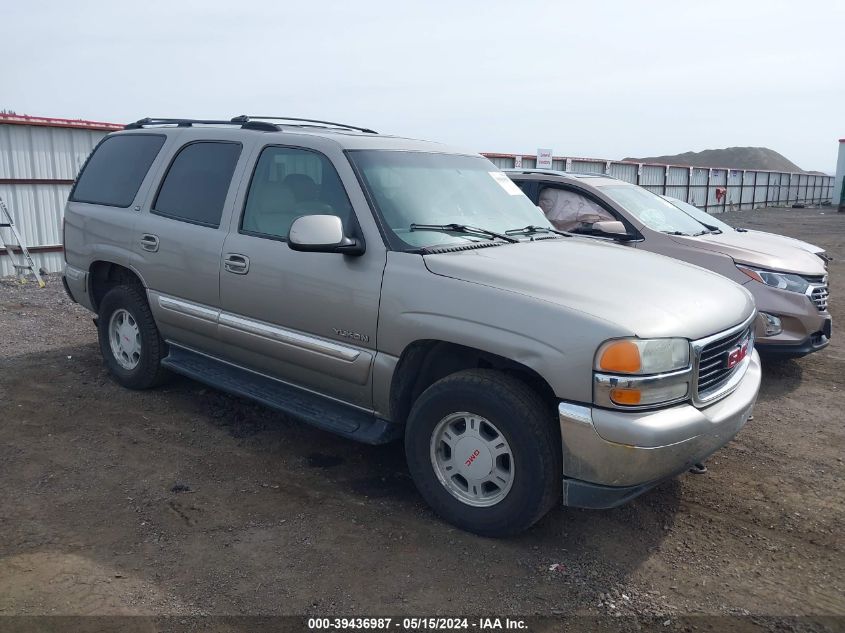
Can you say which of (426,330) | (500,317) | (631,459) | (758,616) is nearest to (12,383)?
(426,330)

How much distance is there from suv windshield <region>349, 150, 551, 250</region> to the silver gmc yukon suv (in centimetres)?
1

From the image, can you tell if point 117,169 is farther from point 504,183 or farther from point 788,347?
point 788,347


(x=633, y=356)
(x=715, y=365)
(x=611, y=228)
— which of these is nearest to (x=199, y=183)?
(x=633, y=356)

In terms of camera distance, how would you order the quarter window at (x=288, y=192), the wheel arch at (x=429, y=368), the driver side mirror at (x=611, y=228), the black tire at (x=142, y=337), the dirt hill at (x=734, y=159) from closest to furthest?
the wheel arch at (x=429, y=368) → the quarter window at (x=288, y=192) → the black tire at (x=142, y=337) → the driver side mirror at (x=611, y=228) → the dirt hill at (x=734, y=159)

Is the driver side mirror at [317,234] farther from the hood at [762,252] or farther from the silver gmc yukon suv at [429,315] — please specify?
the hood at [762,252]

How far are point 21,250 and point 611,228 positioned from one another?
8.77 meters

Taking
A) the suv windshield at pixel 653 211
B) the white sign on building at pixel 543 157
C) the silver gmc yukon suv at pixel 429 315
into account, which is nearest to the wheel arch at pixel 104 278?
the silver gmc yukon suv at pixel 429 315

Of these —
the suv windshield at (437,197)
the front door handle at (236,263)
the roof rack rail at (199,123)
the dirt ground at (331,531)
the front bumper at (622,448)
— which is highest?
the roof rack rail at (199,123)

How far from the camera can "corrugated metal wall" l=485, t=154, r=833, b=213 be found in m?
24.1

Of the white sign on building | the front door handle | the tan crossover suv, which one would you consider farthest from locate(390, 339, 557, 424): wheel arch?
the white sign on building

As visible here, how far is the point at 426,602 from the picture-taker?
9.81 ft

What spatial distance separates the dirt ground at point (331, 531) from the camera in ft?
9.94

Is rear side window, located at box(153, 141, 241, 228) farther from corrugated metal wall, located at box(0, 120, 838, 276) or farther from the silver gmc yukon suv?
corrugated metal wall, located at box(0, 120, 838, 276)

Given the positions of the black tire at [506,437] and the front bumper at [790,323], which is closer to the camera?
the black tire at [506,437]
